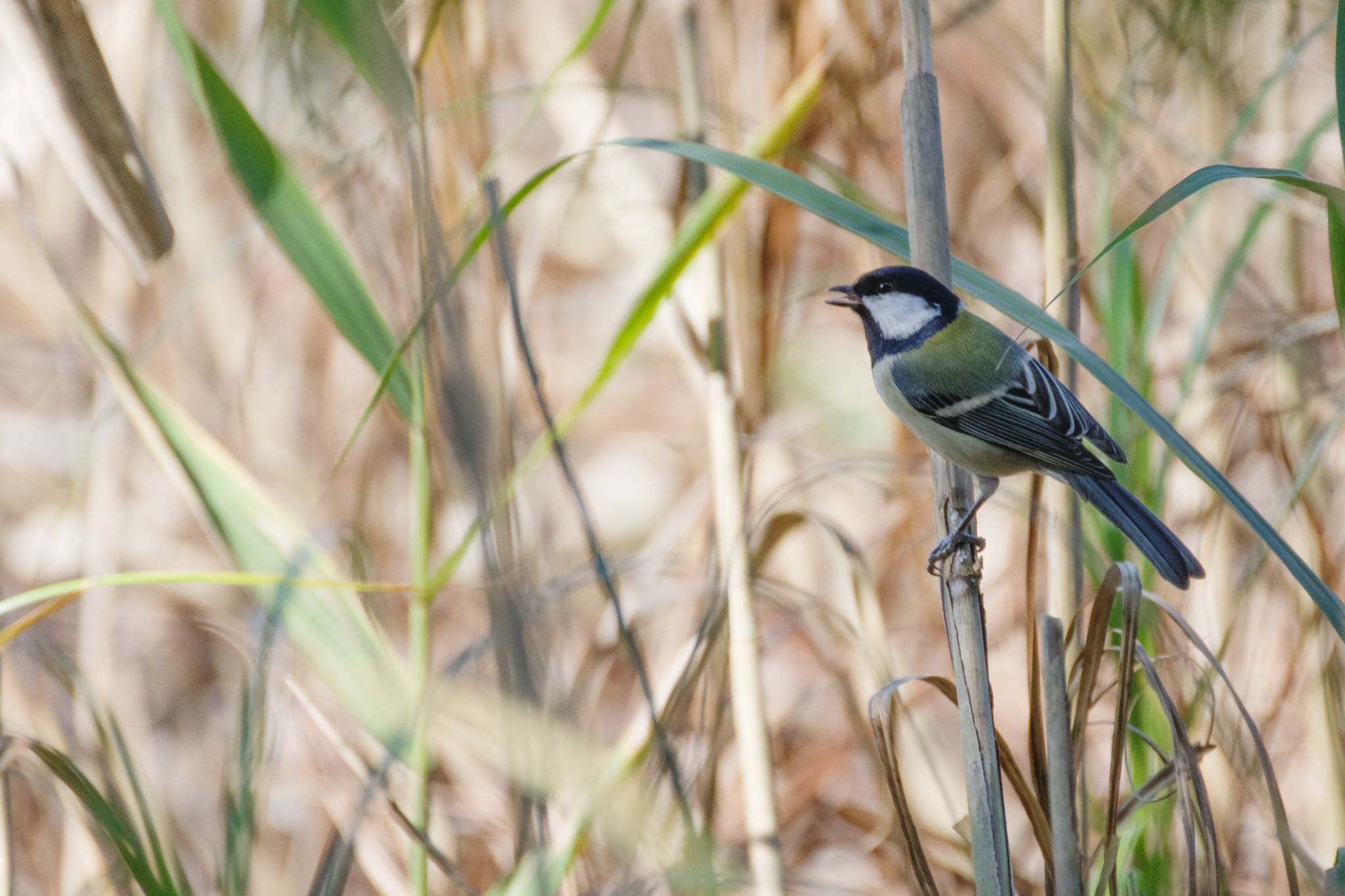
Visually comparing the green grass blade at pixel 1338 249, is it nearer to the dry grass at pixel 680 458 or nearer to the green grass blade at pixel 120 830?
the dry grass at pixel 680 458

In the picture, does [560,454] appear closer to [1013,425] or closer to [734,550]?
[734,550]

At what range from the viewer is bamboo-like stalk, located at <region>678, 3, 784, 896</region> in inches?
42.4

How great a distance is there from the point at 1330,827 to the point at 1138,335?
72 cm

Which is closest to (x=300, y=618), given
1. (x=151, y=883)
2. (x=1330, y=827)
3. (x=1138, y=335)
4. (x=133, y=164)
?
(x=151, y=883)

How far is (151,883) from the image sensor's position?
73cm

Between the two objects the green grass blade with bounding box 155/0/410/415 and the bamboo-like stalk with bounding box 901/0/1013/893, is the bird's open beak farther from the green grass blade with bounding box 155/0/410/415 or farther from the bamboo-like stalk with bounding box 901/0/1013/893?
the green grass blade with bounding box 155/0/410/415

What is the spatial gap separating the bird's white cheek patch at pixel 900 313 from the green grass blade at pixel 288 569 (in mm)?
676

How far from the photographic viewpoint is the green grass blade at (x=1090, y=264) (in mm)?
612

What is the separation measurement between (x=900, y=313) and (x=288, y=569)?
0.74 m

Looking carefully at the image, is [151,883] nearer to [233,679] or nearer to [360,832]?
[360,832]

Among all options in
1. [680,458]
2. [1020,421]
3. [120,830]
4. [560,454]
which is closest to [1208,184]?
[560,454]

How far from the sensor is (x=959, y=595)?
0.80 metres

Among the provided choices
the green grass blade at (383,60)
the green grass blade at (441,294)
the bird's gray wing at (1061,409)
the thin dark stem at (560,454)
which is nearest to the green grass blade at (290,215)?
the green grass blade at (441,294)

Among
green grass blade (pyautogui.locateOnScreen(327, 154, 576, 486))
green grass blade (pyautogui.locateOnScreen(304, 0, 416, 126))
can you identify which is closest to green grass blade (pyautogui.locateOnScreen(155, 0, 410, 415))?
green grass blade (pyautogui.locateOnScreen(327, 154, 576, 486))
